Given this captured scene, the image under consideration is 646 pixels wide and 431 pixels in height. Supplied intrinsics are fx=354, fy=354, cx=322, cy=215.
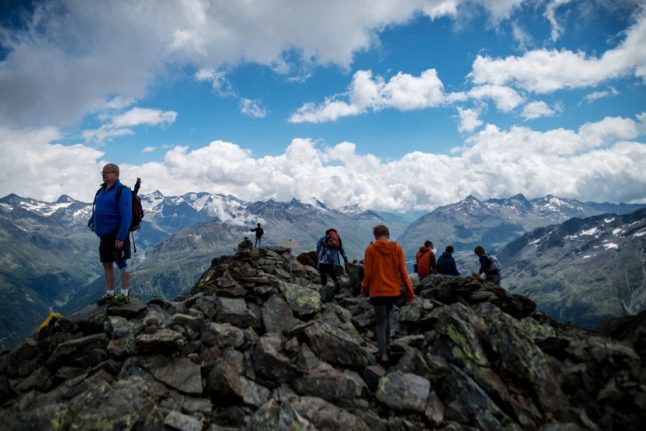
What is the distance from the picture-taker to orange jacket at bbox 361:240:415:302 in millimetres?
12000

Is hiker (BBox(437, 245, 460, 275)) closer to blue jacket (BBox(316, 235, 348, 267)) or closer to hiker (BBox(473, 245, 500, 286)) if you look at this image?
hiker (BBox(473, 245, 500, 286))

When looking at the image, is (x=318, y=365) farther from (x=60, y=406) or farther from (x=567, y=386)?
(x=567, y=386)

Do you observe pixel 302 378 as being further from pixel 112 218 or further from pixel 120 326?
pixel 112 218

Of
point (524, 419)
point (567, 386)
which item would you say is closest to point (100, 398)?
point (524, 419)

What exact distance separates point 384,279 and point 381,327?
5.50ft

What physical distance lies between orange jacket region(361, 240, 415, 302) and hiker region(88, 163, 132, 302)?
8915 mm

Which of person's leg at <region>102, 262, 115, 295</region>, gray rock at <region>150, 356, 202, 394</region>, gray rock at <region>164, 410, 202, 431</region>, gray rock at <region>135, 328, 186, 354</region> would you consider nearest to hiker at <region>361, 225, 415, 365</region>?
gray rock at <region>150, 356, 202, 394</region>

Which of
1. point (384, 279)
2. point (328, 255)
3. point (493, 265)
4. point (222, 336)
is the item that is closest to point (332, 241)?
point (328, 255)

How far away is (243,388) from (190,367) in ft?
5.61

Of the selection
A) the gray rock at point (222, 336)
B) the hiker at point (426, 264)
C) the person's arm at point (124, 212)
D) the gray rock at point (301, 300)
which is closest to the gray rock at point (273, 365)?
the gray rock at point (222, 336)

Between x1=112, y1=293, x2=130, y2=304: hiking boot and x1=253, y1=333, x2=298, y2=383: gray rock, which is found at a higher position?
x1=112, y1=293, x2=130, y2=304: hiking boot

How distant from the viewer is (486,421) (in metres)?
9.63

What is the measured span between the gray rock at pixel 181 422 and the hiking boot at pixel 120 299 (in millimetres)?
6679

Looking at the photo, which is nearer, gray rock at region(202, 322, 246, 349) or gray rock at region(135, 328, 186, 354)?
gray rock at region(135, 328, 186, 354)
